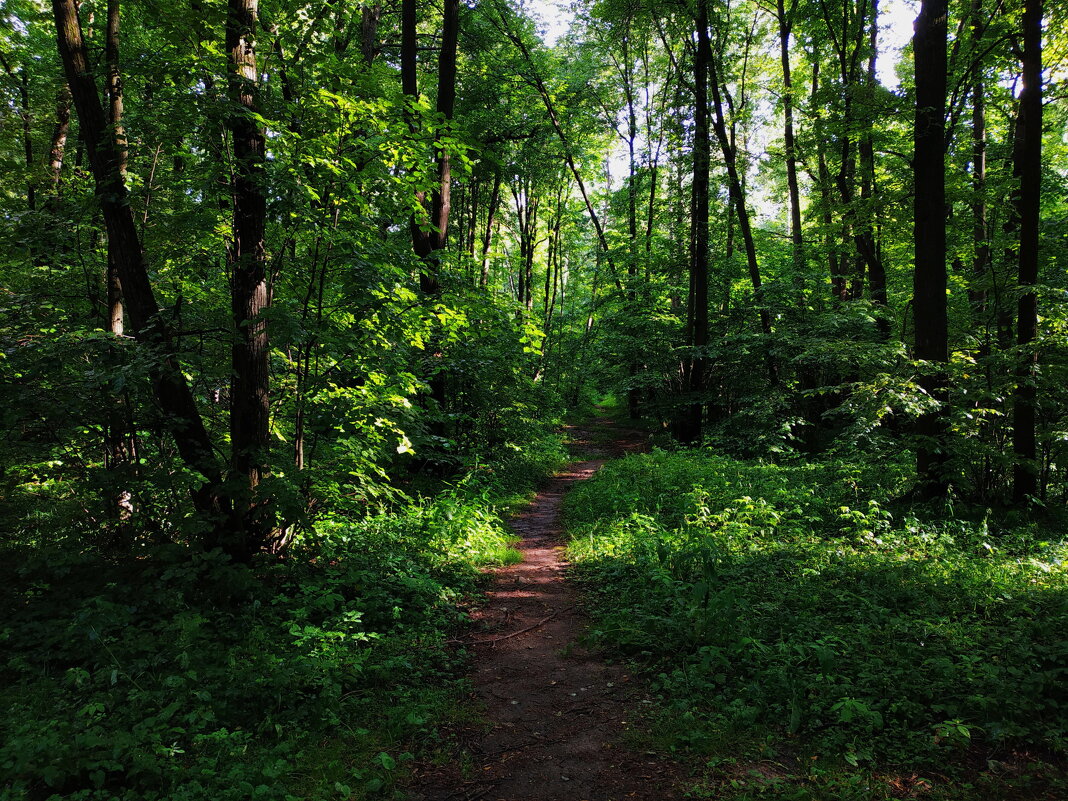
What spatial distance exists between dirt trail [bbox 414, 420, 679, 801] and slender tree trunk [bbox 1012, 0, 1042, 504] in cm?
649

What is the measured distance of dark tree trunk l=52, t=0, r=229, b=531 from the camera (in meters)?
4.98

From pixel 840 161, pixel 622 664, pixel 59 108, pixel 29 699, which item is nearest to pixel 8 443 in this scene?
pixel 29 699

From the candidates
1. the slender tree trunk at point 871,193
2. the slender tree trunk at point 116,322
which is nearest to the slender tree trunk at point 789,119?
the slender tree trunk at point 871,193

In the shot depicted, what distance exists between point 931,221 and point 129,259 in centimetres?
1002

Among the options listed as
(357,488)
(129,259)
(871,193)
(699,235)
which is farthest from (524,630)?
(871,193)

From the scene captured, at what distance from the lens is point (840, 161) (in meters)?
14.5

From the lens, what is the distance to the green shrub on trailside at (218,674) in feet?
9.29

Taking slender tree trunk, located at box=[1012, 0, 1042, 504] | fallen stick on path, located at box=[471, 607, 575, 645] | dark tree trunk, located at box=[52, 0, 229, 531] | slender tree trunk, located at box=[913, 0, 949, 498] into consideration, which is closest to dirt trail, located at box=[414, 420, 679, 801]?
fallen stick on path, located at box=[471, 607, 575, 645]

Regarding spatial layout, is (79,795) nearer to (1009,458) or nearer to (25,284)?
(25,284)

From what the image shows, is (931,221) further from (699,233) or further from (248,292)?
(248,292)

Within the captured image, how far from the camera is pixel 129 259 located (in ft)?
17.1

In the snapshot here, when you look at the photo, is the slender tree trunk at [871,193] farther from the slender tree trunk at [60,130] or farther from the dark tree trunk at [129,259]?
the slender tree trunk at [60,130]

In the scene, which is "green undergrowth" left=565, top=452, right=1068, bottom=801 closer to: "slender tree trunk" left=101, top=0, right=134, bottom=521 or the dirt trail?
the dirt trail

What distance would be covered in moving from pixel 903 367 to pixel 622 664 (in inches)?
247
